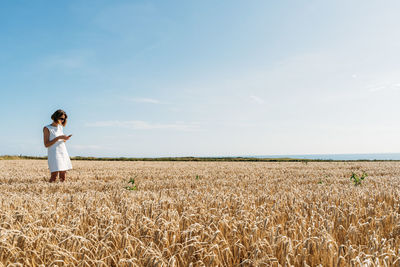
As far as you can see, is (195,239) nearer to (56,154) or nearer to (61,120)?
(56,154)

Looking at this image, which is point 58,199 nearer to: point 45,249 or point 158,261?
point 45,249

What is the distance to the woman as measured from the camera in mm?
8711

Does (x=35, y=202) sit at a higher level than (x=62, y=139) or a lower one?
lower

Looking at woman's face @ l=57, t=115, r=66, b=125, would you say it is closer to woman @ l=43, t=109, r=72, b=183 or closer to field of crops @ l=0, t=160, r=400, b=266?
woman @ l=43, t=109, r=72, b=183

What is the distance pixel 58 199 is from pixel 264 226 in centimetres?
383

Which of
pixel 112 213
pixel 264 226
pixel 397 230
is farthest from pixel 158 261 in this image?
pixel 397 230

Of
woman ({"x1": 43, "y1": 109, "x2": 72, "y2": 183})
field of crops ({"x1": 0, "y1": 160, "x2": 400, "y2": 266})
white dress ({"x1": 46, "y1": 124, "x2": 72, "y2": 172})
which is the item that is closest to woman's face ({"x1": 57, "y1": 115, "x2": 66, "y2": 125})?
woman ({"x1": 43, "y1": 109, "x2": 72, "y2": 183})

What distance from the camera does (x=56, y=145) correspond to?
886cm

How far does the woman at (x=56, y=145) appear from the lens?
871cm

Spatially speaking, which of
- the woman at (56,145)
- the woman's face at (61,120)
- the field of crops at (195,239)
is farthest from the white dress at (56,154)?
the field of crops at (195,239)

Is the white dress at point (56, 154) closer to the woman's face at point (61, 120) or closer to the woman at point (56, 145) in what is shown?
the woman at point (56, 145)

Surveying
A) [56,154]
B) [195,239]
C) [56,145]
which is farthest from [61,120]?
[195,239]

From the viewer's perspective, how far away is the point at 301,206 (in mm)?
4223

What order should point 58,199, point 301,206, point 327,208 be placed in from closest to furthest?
point 327,208 < point 301,206 < point 58,199
